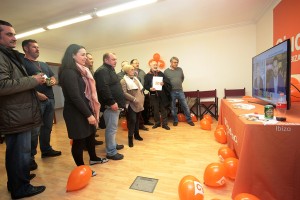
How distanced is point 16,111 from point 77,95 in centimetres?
49

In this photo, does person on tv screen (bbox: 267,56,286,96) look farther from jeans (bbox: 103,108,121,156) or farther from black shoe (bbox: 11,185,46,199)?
black shoe (bbox: 11,185,46,199)

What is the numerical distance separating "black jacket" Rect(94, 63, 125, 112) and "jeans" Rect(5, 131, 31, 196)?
2.78 feet

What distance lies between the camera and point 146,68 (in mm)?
5633

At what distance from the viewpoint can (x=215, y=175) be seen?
159cm

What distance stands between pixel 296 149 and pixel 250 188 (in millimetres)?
441

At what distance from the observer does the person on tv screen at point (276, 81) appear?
5.33 feet

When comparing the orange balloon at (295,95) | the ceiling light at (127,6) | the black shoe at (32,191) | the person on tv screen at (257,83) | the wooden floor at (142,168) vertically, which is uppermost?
the ceiling light at (127,6)

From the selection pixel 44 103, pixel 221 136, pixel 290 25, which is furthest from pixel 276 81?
pixel 44 103

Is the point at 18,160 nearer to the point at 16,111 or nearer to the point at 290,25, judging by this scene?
the point at 16,111

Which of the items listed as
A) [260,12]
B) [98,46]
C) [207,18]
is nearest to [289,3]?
[260,12]

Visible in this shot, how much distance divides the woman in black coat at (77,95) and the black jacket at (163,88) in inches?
82.8

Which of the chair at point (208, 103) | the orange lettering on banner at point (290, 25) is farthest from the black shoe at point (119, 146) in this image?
the orange lettering on banner at point (290, 25)

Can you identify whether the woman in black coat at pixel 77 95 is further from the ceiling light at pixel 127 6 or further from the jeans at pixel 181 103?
the jeans at pixel 181 103

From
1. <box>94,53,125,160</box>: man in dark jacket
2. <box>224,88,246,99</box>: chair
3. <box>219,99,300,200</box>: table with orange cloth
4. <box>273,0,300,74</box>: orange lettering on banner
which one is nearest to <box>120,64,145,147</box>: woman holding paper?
<box>94,53,125,160</box>: man in dark jacket
